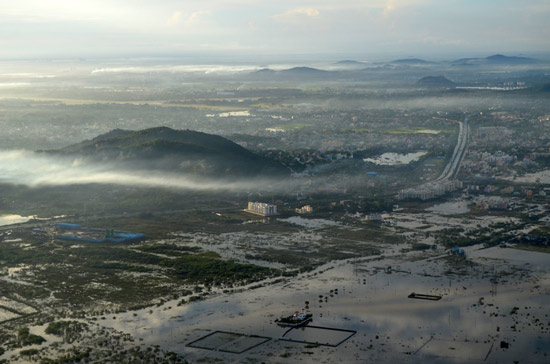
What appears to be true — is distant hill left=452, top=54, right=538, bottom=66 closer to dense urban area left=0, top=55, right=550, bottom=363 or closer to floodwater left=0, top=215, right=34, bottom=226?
dense urban area left=0, top=55, right=550, bottom=363

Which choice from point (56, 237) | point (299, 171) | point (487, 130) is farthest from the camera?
point (487, 130)

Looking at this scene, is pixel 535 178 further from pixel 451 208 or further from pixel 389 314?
pixel 389 314

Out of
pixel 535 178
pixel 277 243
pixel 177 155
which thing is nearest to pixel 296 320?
pixel 277 243

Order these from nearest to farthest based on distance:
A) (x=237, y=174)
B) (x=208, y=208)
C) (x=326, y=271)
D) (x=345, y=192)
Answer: (x=326, y=271), (x=208, y=208), (x=345, y=192), (x=237, y=174)

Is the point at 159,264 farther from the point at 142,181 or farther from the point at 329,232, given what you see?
the point at 142,181

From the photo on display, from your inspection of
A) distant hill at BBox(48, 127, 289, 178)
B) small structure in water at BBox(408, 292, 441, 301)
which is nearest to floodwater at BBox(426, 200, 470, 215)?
distant hill at BBox(48, 127, 289, 178)

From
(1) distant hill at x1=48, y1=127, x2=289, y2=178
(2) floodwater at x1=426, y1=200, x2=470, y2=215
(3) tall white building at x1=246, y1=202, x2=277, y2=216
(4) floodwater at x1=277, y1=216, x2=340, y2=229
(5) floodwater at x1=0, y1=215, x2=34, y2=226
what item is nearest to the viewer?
(4) floodwater at x1=277, y1=216, x2=340, y2=229

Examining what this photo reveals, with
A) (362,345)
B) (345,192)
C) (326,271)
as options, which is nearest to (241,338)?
(362,345)
